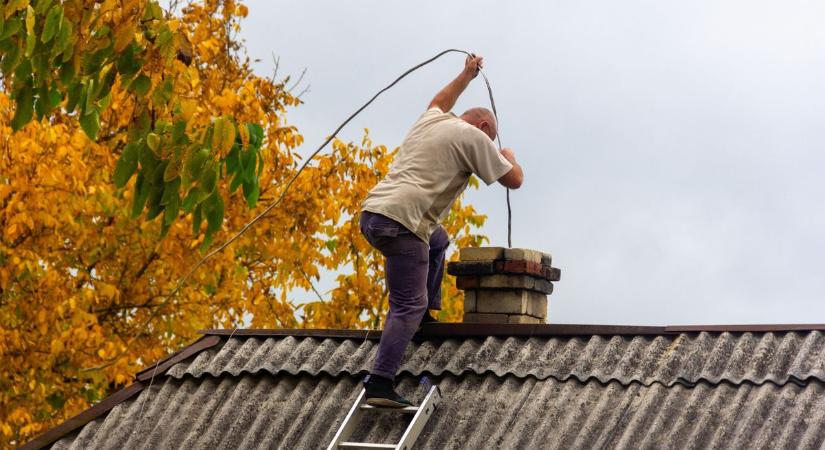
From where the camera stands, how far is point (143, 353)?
14.4 metres

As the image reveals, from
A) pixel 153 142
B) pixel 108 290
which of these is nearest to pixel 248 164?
pixel 153 142

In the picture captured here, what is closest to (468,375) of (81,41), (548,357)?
(548,357)

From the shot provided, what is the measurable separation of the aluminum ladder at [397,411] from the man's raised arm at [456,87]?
182cm

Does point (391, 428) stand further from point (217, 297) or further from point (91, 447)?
point (217, 297)

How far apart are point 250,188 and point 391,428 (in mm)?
2001

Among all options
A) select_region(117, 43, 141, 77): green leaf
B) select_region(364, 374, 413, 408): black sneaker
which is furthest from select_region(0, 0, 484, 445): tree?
select_region(364, 374, 413, 408): black sneaker

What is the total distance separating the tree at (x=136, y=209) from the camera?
20.6 ft

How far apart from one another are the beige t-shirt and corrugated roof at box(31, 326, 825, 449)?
1084mm

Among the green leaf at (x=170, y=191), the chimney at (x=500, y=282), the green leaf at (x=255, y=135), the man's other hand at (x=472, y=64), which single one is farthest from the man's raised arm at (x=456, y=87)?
the green leaf at (x=170, y=191)

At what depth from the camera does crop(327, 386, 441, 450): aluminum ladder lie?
7246mm

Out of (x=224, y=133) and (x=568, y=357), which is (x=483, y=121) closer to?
(x=568, y=357)

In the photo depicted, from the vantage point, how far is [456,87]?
8.06 metres

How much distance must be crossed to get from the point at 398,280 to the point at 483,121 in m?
1.23

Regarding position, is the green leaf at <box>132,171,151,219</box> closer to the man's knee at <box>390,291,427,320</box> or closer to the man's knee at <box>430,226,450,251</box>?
the man's knee at <box>390,291,427,320</box>
